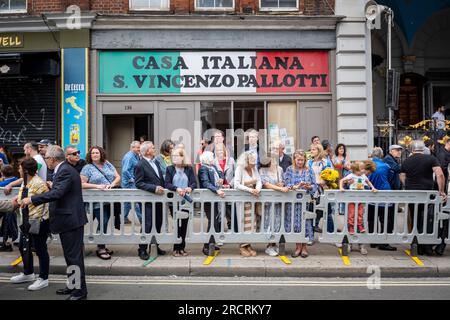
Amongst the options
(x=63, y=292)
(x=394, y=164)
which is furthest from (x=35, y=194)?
(x=394, y=164)

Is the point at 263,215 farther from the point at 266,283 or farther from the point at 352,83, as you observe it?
the point at 352,83

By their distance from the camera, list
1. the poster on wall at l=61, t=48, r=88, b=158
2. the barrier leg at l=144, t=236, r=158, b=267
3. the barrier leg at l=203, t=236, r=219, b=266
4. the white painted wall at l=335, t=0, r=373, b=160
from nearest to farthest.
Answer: the barrier leg at l=144, t=236, r=158, b=267, the barrier leg at l=203, t=236, r=219, b=266, the poster on wall at l=61, t=48, r=88, b=158, the white painted wall at l=335, t=0, r=373, b=160

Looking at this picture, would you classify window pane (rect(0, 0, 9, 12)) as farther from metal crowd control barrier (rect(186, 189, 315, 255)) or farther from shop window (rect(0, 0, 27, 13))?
metal crowd control barrier (rect(186, 189, 315, 255))

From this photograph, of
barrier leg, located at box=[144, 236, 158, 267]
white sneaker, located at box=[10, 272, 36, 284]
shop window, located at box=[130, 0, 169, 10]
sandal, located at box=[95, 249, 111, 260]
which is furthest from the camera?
shop window, located at box=[130, 0, 169, 10]

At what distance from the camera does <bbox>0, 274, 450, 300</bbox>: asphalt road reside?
5.87 metres

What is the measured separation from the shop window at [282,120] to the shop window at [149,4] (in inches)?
168

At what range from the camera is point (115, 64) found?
520 inches

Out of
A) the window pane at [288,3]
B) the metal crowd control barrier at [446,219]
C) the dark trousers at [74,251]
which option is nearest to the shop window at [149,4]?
the window pane at [288,3]

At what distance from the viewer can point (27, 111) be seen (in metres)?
13.4

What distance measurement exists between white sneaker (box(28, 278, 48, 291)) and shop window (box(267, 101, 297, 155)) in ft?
27.9

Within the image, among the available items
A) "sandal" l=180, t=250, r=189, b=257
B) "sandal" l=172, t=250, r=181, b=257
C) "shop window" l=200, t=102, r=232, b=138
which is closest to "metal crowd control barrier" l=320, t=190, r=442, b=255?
"sandal" l=180, t=250, r=189, b=257

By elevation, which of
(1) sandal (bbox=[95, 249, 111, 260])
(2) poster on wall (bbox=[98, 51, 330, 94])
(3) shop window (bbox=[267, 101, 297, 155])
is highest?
(2) poster on wall (bbox=[98, 51, 330, 94])

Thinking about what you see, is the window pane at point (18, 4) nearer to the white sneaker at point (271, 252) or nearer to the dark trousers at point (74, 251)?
the dark trousers at point (74, 251)

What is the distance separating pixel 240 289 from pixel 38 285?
2730mm
